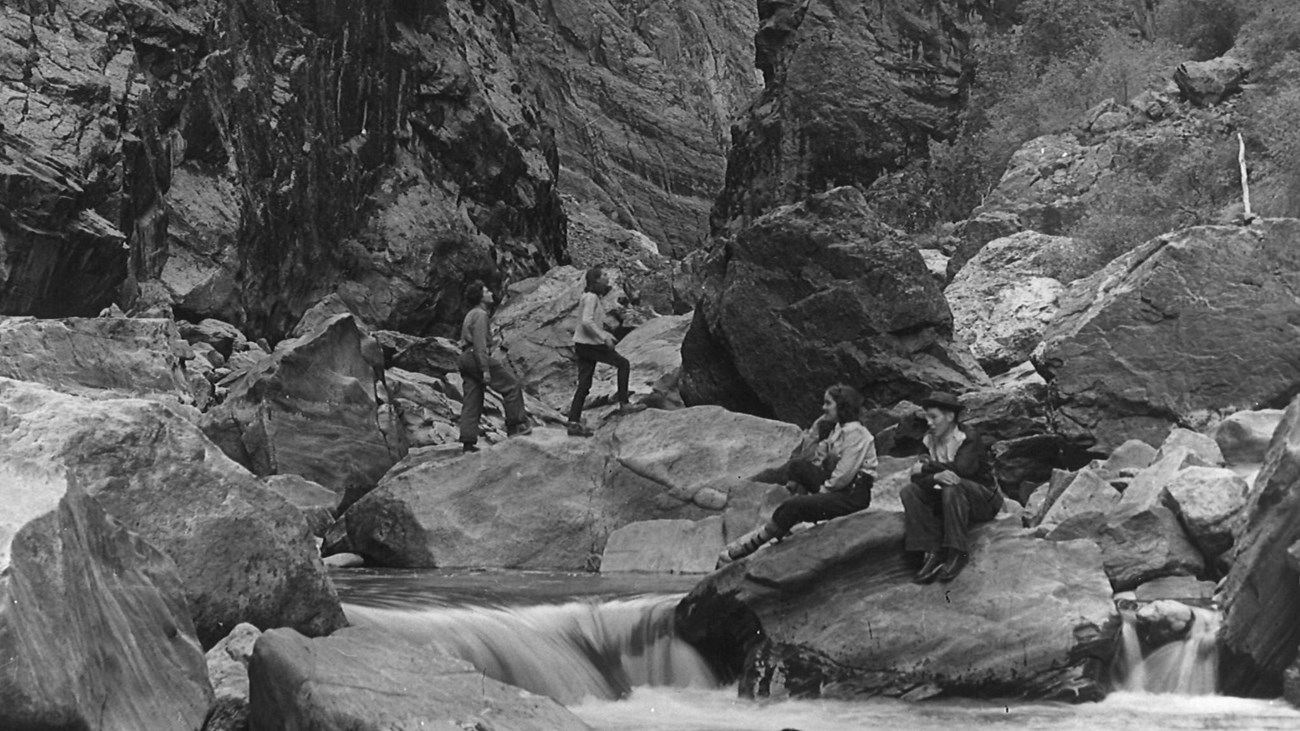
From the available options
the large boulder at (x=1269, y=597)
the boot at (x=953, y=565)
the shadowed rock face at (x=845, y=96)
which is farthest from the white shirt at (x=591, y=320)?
the shadowed rock face at (x=845, y=96)

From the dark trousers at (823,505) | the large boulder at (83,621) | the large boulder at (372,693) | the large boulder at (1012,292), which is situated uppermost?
the large boulder at (1012,292)

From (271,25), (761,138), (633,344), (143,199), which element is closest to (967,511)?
(633,344)

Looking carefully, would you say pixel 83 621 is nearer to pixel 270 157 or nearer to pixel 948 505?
pixel 948 505

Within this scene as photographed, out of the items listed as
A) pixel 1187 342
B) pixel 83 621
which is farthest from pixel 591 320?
pixel 83 621

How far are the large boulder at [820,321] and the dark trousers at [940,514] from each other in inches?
372

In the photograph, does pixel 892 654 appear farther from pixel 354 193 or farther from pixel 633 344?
pixel 354 193

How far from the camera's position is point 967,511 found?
1058 centimetres

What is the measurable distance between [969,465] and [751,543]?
6.83 feet

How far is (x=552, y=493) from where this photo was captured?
1598cm

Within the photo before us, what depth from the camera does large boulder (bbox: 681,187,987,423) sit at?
20.6 metres

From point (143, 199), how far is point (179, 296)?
2350 mm

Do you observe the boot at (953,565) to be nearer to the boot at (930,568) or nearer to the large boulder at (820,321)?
the boot at (930,568)

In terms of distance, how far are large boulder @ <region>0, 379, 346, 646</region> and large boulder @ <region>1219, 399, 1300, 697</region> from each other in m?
6.09

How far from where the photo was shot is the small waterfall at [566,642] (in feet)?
34.2
